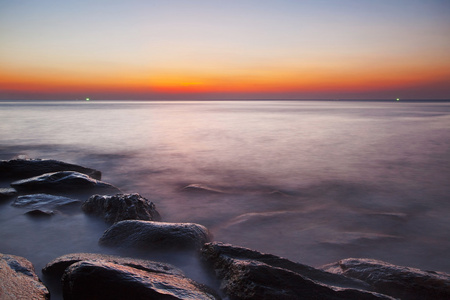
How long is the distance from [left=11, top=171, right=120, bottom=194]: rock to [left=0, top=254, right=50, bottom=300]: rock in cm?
283

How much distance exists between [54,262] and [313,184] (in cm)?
517

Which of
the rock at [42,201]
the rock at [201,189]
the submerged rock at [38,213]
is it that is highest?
the rock at [42,201]

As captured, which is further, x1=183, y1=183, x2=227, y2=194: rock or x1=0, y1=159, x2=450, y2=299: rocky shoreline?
x1=183, y1=183, x2=227, y2=194: rock

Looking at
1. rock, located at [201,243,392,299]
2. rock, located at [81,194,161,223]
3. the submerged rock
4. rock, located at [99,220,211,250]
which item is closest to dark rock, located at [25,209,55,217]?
the submerged rock

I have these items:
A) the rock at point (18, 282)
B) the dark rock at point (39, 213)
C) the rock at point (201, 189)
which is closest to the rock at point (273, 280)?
the rock at point (18, 282)

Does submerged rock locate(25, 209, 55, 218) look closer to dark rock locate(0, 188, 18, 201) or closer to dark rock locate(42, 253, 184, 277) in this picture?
dark rock locate(0, 188, 18, 201)

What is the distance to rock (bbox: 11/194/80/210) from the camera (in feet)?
15.4

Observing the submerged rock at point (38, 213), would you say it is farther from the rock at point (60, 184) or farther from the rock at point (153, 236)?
the rock at point (153, 236)

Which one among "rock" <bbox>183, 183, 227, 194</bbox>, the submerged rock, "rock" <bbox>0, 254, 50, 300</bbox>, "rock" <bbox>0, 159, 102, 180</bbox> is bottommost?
"rock" <bbox>183, 183, 227, 194</bbox>

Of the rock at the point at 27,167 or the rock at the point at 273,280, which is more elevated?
the rock at the point at 27,167

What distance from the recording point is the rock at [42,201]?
4707 millimetres

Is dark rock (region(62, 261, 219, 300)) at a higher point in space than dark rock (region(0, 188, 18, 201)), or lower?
higher

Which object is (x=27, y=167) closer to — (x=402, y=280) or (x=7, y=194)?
(x=7, y=194)

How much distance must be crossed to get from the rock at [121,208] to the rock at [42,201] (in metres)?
0.45
